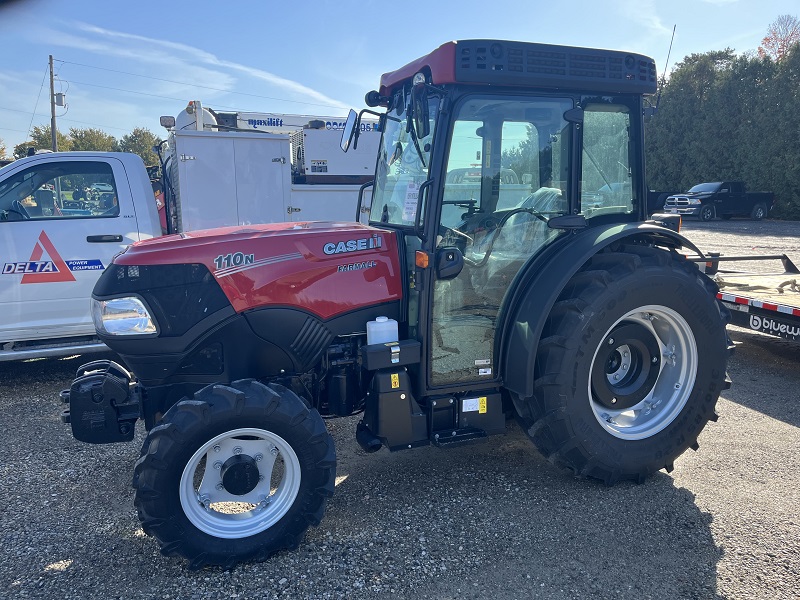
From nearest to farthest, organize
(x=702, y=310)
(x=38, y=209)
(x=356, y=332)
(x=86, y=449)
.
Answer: (x=356, y=332) < (x=702, y=310) < (x=86, y=449) < (x=38, y=209)

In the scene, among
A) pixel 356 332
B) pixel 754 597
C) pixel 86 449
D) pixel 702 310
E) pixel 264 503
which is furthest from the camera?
pixel 86 449

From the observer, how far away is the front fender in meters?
3.34

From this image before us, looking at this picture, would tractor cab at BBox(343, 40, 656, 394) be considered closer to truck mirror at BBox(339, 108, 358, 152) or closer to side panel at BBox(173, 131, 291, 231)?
truck mirror at BBox(339, 108, 358, 152)

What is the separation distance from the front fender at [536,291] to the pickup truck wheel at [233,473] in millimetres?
1120

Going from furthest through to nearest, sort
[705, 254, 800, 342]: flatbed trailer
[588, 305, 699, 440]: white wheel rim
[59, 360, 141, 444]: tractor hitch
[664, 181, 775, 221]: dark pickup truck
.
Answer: [664, 181, 775, 221]: dark pickup truck, [705, 254, 800, 342]: flatbed trailer, [588, 305, 699, 440]: white wheel rim, [59, 360, 141, 444]: tractor hitch

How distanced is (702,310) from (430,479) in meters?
1.96

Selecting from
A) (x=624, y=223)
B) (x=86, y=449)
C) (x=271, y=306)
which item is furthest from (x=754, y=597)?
(x=86, y=449)

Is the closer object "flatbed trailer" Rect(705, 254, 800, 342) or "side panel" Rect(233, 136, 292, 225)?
"flatbed trailer" Rect(705, 254, 800, 342)

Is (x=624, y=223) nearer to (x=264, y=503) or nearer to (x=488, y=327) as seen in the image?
(x=488, y=327)

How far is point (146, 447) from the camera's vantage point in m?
2.89

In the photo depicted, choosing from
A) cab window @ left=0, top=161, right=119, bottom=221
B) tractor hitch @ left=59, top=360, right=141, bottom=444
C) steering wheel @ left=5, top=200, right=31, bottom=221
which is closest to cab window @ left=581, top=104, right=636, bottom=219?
tractor hitch @ left=59, top=360, right=141, bottom=444

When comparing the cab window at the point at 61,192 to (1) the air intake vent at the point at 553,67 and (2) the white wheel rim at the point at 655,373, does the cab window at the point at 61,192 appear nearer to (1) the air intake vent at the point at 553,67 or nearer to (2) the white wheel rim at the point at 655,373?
(1) the air intake vent at the point at 553,67

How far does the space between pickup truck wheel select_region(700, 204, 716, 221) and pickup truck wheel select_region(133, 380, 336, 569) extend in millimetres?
25663

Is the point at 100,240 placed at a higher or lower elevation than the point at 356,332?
higher
